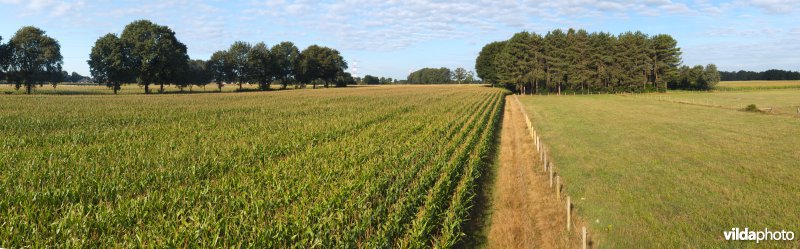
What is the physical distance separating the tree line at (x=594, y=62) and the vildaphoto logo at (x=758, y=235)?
95.2 meters

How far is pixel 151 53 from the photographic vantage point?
79.0 m

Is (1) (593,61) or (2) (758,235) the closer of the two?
(2) (758,235)

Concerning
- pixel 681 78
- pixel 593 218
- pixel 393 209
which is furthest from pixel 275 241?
pixel 681 78

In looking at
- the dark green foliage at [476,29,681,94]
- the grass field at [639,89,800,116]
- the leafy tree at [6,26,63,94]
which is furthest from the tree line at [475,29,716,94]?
the leafy tree at [6,26,63,94]

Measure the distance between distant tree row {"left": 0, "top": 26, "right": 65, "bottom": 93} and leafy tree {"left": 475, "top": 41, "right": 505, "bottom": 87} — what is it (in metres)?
104

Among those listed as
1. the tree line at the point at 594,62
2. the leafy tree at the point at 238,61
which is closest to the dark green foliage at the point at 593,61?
the tree line at the point at 594,62

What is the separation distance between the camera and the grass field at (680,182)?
10641mm

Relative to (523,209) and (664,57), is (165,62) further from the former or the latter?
(664,57)

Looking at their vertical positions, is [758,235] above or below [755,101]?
below

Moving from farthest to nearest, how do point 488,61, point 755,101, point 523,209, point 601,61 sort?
point 488,61, point 601,61, point 755,101, point 523,209

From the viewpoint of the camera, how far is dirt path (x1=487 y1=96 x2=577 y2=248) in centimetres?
1046

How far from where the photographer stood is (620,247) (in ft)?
32.2

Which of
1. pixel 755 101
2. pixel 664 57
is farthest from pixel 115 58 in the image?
pixel 664 57

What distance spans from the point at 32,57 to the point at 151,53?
18.6m
